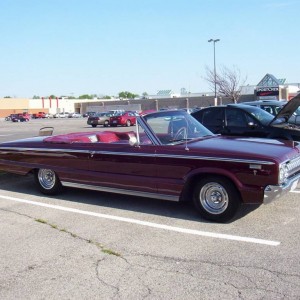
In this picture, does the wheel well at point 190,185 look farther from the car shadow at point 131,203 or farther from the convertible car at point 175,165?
the car shadow at point 131,203

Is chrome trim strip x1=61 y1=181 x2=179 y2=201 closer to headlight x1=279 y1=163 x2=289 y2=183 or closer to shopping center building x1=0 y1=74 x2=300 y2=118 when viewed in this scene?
headlight x1=279 y1=163 x2=289 y2=183

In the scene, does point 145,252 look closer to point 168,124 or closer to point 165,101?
point 168,124

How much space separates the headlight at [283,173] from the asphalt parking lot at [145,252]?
580 millimetres

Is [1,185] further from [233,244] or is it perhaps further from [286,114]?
[286,114]

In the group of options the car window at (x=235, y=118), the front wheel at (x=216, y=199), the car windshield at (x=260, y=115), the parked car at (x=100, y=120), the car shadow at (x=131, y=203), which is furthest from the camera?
the parked car at (x=100, y=120)

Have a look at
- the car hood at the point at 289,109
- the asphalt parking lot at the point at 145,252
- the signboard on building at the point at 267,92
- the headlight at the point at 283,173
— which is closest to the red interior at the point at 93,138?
the asphalt parking lot at the point at 145,252

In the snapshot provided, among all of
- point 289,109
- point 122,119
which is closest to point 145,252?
point 289,109

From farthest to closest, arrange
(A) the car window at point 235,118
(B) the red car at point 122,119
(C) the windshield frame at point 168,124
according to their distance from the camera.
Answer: (B) the red car at point 122,119, (A) the car window at point 235,118, (C) the windshield frame at point 168,124

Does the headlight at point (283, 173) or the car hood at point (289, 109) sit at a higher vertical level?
the car hood at point (289, 109)

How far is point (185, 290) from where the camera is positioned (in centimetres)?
370

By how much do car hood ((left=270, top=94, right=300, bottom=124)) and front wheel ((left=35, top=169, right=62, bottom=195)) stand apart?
4.81 metres

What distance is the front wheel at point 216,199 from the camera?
5445 mm

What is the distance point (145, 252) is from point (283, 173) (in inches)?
79.8

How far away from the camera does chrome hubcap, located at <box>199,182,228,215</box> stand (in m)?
5.54
